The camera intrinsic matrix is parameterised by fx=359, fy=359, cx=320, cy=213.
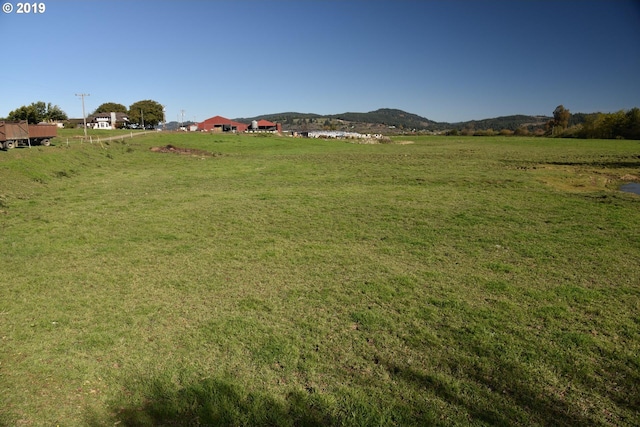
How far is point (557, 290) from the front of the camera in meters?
7.74

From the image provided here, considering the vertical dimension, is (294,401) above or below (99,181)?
below

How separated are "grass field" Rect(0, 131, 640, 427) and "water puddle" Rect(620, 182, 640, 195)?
8.77 metres

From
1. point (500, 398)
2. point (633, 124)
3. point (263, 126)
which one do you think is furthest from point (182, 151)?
point (263, 126)

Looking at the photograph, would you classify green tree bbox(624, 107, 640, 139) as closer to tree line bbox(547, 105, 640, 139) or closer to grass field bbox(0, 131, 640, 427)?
tree line bbox(547, 105, 640, 139)

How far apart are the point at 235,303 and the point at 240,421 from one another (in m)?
3.00

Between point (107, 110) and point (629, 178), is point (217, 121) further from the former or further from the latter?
point (629, 178)

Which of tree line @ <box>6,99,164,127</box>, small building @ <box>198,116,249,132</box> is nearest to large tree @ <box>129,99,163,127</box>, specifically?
tree line @ <box>6,99,164,127</box>

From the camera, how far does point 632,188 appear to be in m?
21.9

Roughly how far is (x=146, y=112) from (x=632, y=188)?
402 feet

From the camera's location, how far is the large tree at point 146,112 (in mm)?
113206

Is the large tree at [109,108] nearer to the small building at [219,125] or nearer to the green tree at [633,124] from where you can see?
the small building at [219,125]

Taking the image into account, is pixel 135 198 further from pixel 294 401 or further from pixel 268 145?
pixel 268 145

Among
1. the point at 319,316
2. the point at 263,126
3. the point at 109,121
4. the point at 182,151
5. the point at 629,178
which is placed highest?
the point at 263,126

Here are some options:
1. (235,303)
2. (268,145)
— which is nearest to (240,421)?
(235,303)
